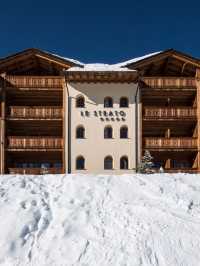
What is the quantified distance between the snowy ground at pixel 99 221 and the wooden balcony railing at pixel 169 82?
14.6 metres

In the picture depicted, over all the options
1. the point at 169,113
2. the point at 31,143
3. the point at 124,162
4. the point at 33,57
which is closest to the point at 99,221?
the point at 124,162

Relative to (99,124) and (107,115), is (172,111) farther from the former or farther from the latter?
(99,124)

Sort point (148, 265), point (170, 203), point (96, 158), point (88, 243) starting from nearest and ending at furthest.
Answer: point (148, 265) → point (88, 243) → point (170, 203) → point (96, 158)

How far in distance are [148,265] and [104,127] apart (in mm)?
20081

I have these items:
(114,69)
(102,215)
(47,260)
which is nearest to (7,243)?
(47,260)

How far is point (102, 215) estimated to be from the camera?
52.8 ft

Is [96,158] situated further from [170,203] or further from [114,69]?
[170,203]

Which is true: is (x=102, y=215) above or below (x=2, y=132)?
below

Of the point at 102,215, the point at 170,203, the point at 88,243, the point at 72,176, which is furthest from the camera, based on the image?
the point at 72,176

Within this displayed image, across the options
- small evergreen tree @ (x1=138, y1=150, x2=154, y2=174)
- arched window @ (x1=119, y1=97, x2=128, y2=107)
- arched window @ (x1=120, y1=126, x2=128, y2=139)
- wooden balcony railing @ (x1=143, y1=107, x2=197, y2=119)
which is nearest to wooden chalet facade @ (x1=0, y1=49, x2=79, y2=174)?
arched window @ (x1=120, y1=126, x2=128, y2=139)

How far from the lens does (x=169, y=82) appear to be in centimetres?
3353

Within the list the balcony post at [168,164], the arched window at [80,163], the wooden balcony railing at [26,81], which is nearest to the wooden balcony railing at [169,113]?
the balcony post at [168,164]

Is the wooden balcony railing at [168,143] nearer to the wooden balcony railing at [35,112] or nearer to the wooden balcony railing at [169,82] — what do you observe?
the wooden balcony railing at [169,82]

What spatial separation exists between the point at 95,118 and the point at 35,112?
498cm
